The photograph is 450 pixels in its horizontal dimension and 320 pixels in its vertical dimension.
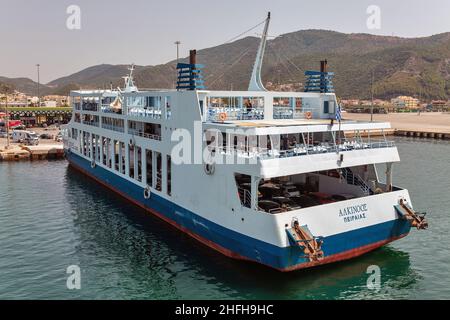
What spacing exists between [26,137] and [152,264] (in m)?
60.5

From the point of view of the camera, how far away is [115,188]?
3747 centimetres

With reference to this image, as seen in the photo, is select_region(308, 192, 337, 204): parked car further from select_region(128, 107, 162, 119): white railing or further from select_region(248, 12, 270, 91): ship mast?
select_region(128, 107, 162, 119): white railing

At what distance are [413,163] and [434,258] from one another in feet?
120

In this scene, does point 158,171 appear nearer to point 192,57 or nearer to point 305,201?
point 192,57

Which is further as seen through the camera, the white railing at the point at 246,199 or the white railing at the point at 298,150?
the white railing at the point at 246,199

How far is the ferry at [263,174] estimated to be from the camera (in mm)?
19984

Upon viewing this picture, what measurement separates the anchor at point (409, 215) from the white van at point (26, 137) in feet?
210

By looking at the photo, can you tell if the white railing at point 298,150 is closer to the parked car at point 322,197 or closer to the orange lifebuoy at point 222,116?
the orange lifebuoy at point 222,116

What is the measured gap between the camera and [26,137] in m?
74.0

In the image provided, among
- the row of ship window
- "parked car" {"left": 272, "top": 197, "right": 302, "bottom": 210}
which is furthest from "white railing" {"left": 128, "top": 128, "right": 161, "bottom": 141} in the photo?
"parked car" {"left": 272, "top": 197, "right": 302, "bottom": 210}

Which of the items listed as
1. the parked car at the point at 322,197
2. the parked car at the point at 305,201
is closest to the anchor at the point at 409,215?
the parked car at the point at 322,197

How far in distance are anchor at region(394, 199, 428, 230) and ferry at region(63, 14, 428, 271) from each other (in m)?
0.05

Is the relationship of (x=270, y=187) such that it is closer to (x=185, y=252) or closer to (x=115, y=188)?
(x=185, y=252)

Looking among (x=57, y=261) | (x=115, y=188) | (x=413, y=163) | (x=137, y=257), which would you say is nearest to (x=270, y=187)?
(x=137, y=257)
